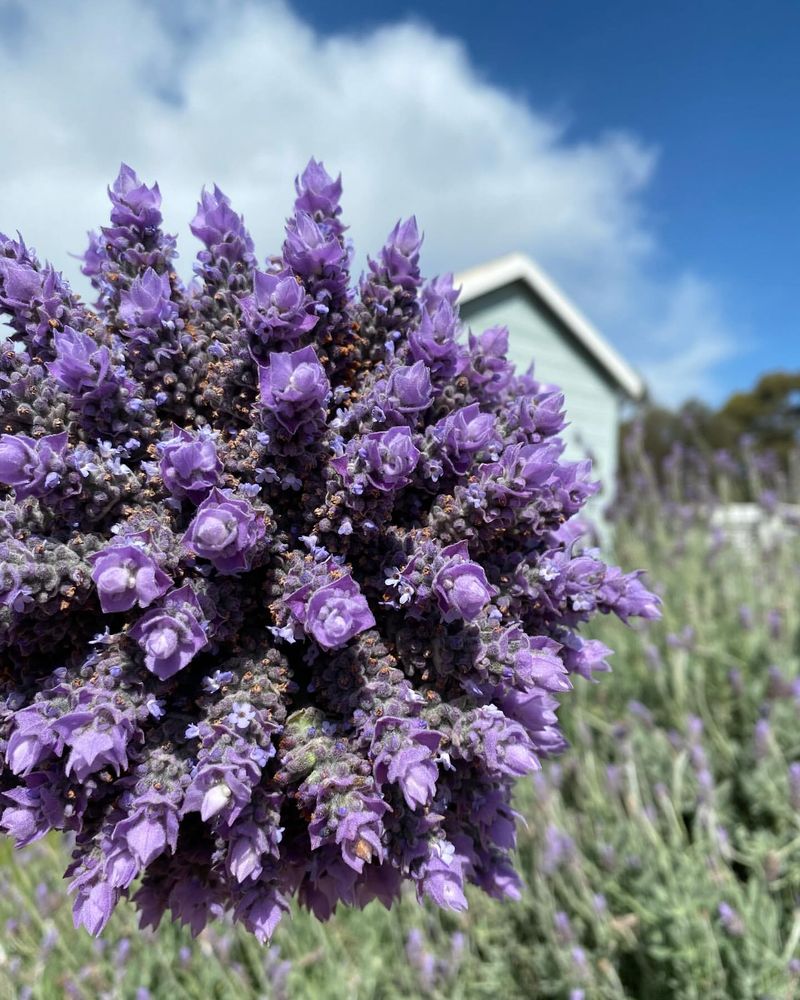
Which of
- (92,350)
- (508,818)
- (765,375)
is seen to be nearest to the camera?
(92,350)

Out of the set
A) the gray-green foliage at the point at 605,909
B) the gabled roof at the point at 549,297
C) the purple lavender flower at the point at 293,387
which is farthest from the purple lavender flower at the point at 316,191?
the gabled roof at the point at 549,297

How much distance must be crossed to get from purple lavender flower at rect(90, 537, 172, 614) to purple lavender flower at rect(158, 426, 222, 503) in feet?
0.39

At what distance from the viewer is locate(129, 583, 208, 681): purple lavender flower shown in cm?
92

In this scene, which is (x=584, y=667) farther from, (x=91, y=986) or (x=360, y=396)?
(x=91, y=986)

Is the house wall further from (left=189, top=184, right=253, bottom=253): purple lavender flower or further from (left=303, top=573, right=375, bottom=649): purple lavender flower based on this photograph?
(left=303, top=573, right=375, bottom=649): purple lavender flower

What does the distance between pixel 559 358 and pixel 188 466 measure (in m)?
13.1

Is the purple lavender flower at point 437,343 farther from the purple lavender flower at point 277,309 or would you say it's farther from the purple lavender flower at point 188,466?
the purple lavender flower at point 188,466

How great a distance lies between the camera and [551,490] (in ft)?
3.73

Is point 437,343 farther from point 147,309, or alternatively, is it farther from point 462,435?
point 147,309

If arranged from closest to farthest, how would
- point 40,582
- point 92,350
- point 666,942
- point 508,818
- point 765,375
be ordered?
point 40,582
point 92,350
point 508,818
point 666,942
point 765,375

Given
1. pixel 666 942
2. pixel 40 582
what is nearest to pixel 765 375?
pixel 666 942

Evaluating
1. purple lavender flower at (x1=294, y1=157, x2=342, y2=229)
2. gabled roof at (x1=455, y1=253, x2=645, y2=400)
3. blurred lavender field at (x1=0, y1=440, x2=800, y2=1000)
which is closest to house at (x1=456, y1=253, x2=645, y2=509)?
gabled roof at (x1=455, y1=253, x2=645, y2=400)

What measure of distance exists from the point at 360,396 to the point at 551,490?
14.0 inches

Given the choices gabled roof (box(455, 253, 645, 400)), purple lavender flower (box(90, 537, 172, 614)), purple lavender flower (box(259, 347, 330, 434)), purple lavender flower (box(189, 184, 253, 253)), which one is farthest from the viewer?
gabled roof (box(455, 253, 645, 400))
